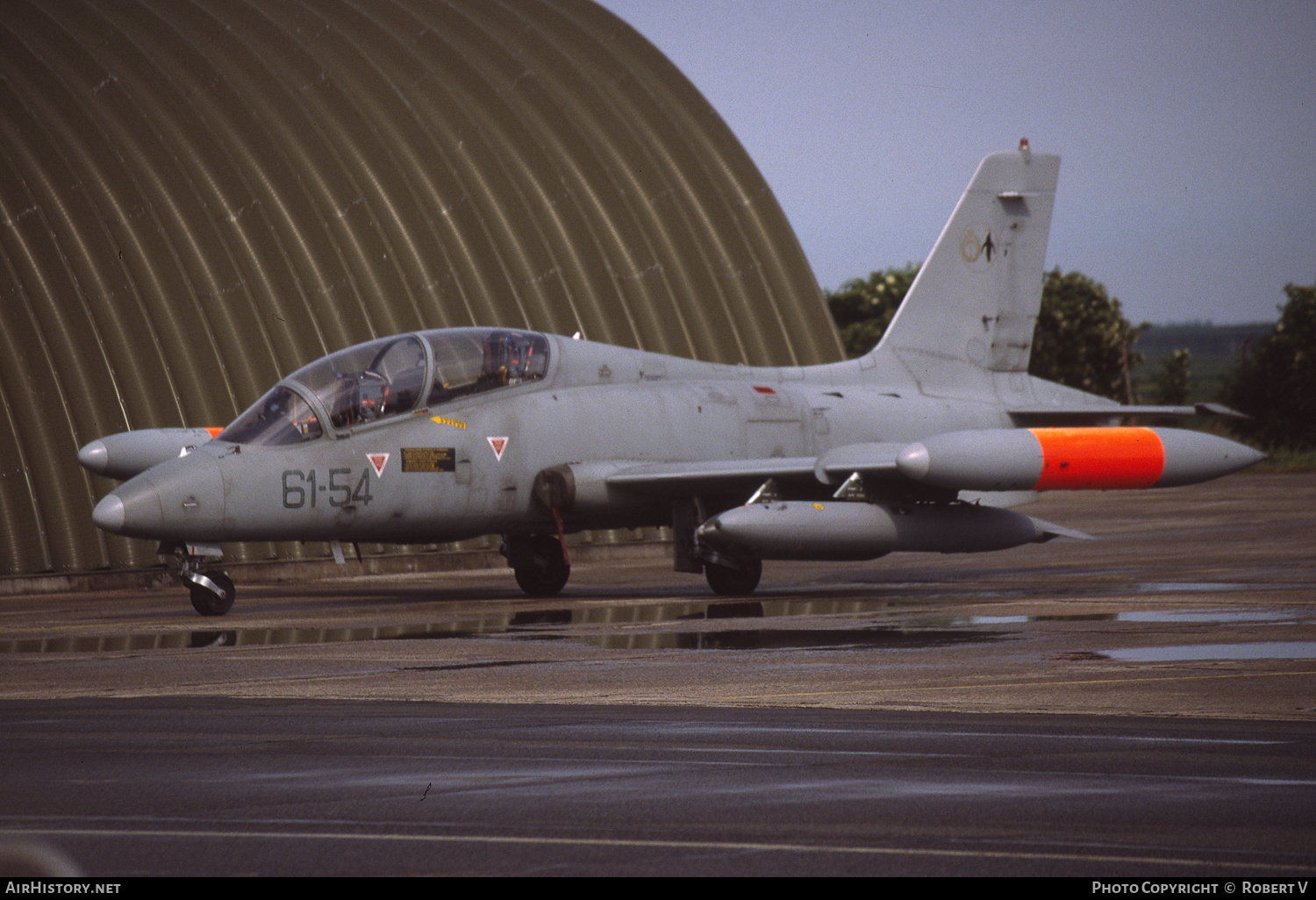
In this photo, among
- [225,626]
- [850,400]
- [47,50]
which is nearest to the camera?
[225,626]

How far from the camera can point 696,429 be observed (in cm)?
1959

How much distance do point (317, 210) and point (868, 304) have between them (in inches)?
2990

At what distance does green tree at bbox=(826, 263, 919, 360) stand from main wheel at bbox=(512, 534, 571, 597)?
7601cm

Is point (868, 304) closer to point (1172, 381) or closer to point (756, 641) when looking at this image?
point (1172, 381)

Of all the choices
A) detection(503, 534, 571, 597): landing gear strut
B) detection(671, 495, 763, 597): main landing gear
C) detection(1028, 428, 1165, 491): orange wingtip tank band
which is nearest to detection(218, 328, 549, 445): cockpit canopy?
detection(503, 534, 571, 597): landing gear strut

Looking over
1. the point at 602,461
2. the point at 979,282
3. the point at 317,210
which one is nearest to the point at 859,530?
the point at 602,461

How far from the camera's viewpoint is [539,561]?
65.0ft

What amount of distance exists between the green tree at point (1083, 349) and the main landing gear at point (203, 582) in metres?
80.4

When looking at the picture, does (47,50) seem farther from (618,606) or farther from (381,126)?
(618,606)

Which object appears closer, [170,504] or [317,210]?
[170,504]

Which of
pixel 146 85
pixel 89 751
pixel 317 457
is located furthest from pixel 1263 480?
pixel 89 751

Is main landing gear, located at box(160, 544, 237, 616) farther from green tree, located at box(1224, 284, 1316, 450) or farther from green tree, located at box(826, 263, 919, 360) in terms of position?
green tree, located at box(826, 263, 919, 360)
